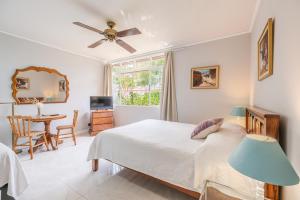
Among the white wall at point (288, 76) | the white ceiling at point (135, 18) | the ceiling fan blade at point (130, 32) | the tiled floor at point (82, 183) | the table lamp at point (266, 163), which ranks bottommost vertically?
the tiled floor at point (82, 183)

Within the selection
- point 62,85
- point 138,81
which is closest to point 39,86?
point 62,85

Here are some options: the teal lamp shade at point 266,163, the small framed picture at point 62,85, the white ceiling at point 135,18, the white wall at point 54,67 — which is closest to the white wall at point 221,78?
the white ceiling at point 135,18

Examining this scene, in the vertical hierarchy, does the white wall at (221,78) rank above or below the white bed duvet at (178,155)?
above

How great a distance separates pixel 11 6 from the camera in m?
2.16

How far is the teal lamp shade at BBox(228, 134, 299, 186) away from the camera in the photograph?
1.95 ft

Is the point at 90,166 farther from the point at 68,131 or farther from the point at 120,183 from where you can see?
the point at 68,131

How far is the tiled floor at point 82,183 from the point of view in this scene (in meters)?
1.77

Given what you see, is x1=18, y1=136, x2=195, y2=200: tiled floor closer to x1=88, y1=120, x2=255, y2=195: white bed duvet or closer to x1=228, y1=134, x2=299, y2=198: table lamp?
x1=88, y1=120, x2=255, y2=195: white bed duvet

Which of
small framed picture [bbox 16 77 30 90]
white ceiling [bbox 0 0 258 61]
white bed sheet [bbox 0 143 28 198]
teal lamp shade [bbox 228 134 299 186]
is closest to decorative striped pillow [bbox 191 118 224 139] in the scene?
teal lamp shade [bbox 228 134 299 186]

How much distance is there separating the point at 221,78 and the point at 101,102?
3657 millimetres

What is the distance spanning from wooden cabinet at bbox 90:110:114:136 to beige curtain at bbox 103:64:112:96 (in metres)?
0.81

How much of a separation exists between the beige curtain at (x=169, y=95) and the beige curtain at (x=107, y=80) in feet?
7.42

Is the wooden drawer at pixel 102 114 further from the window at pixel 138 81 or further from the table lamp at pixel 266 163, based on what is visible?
the table lamp at pixel 266 163

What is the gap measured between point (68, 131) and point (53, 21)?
305cm
